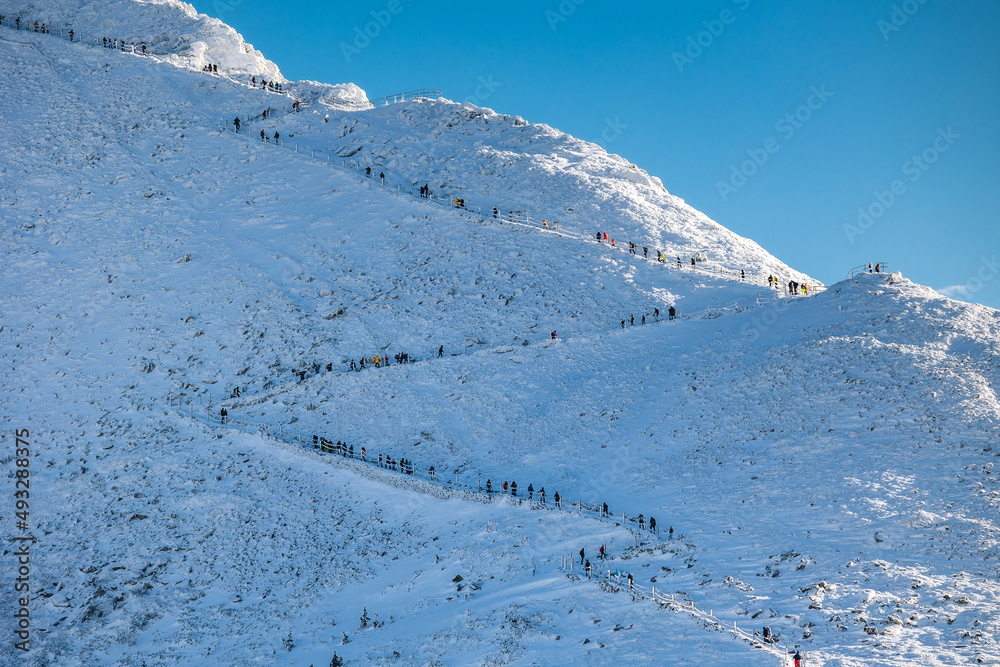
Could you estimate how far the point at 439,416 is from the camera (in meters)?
43.7

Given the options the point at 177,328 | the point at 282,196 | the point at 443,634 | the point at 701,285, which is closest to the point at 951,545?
the point at 443,634

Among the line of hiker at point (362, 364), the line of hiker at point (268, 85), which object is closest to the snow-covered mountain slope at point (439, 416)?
the line of hiker at point (362, 364)

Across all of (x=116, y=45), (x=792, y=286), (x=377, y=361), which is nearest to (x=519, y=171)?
(x=792, y=286)

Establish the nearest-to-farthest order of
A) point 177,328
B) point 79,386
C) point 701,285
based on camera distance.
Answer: point 79,386, point 177,328, point 701,285

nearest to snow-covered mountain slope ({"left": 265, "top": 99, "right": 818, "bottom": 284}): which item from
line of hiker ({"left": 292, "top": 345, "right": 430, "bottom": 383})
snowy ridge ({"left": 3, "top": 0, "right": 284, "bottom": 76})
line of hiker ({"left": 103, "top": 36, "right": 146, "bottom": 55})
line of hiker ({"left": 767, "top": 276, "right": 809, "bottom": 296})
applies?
line of hiker ({"left": 767, "top": 276, "right": 809, "bottom": 296})

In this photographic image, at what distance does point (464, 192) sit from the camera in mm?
65750

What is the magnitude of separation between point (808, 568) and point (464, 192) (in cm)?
4510

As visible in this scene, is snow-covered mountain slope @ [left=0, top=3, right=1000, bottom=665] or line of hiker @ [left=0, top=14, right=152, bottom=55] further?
line of hiker @ [left=0, top=14, right=152, bottom=55]

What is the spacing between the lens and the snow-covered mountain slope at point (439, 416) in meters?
28.8

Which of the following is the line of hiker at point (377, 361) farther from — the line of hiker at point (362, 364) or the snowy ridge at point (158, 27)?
the snowy ridge at point (158, 27)

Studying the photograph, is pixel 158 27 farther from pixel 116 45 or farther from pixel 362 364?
pixel 362 364

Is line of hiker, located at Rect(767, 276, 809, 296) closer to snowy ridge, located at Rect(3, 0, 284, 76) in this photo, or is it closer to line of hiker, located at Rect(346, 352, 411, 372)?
line of hiker, located at Rect(346, 352, 411, 372)

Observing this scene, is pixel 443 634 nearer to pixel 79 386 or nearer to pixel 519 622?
pixel 519 622

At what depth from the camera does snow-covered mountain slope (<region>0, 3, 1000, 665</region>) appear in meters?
28.8
